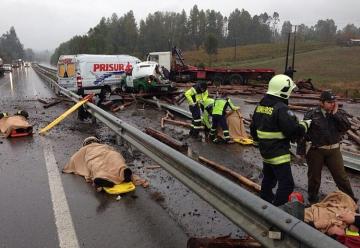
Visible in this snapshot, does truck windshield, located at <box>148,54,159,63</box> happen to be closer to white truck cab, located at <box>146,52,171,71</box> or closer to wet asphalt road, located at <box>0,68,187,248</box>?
white truck cab, located at <box>146,52,171,71</box>

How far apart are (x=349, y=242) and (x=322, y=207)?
0.77 metres

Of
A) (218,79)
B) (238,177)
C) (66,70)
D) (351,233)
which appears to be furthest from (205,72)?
(351,233)

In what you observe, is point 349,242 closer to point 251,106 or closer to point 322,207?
point 322,207

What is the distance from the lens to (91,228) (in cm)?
449

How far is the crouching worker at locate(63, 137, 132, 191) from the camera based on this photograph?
5826 millimetres

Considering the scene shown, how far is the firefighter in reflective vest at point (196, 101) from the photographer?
1068cm

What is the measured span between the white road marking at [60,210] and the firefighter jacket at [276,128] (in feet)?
7.77

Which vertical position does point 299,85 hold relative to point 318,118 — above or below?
below

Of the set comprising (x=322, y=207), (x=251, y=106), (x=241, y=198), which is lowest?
(x=251, y=106)

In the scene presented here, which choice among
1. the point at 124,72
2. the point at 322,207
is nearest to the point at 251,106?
the point at 124,72

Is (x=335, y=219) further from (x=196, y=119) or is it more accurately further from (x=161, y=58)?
(x=161, y=58)

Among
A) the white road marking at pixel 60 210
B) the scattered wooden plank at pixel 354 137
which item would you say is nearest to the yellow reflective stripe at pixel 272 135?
the white road marking at pixel 60 210

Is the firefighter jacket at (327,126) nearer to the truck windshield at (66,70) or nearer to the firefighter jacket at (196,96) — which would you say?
the firefighter jacket at (196,96)

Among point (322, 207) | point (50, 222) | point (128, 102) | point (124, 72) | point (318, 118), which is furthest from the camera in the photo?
point (124, 72)
